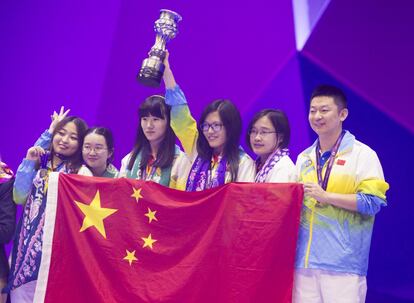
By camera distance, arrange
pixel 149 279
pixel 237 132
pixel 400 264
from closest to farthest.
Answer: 1. pixel 149 279
2. pixel 237 132
3. pixel 400 264

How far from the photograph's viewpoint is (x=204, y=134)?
3635 mm

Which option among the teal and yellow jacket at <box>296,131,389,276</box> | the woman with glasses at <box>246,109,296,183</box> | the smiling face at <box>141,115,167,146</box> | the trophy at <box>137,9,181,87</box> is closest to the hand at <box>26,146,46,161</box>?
the smiling face at <box>141,115,167,146</box>

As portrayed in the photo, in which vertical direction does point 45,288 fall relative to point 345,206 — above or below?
below

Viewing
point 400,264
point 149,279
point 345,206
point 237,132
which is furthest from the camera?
point 400,264

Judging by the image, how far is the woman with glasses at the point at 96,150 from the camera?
13.0ft

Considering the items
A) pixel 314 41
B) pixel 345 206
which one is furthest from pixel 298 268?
pixel 314 41

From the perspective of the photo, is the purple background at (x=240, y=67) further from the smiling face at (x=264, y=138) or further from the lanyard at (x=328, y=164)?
the lanyard at (x=328, y=164)

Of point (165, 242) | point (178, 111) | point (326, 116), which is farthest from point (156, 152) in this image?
point (326, 116)

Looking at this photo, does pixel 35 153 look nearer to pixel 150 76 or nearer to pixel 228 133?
pixel 150 76

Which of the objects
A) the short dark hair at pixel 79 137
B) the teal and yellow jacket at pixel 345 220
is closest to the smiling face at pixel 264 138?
the teal and yellow jacket at pixel 345 220

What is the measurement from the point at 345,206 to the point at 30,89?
3246 millimetres

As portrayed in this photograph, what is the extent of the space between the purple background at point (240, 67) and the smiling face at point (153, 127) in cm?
128

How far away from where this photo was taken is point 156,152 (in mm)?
3836

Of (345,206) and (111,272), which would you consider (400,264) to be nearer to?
(345,206)
